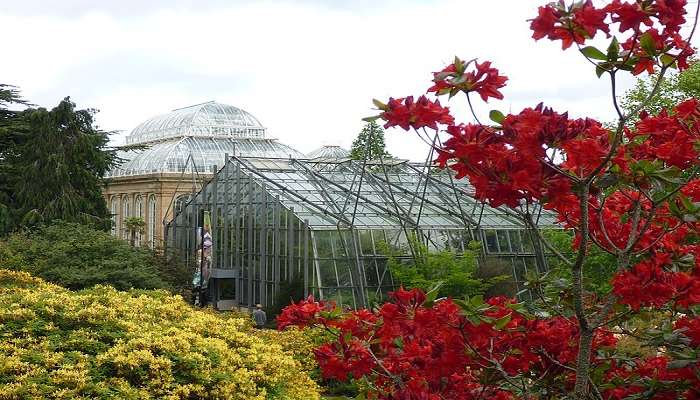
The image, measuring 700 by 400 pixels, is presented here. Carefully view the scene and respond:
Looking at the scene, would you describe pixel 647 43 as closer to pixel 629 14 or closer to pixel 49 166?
pixel 629 14

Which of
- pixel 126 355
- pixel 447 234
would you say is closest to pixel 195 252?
pixel 447 234

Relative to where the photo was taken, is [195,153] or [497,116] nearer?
[497,116]

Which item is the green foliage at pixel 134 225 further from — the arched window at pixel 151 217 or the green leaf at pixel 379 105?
the green leaf at pixel 379 105

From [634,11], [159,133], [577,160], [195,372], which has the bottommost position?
[195,372]

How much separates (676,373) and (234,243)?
23.5 m

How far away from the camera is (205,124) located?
4747 cm

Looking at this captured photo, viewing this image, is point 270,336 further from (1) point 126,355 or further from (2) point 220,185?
(2) point 220,185

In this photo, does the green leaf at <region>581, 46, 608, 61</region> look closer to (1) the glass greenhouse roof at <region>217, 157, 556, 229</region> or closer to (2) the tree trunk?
(2) the tree trunk

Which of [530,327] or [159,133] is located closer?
[530,327]

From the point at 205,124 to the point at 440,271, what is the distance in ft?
91.4

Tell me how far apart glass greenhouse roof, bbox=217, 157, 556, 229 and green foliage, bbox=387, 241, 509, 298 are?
41.8 inches

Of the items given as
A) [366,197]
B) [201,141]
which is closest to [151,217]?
[201,141]

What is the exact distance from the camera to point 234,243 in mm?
27234

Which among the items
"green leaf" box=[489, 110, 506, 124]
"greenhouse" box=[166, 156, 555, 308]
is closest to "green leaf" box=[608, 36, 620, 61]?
"green leaf" box=[489, 110, 506, 124]
